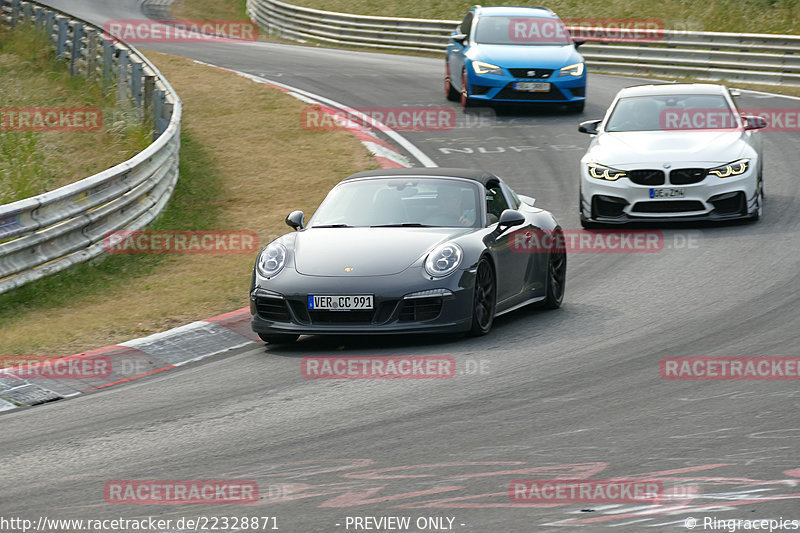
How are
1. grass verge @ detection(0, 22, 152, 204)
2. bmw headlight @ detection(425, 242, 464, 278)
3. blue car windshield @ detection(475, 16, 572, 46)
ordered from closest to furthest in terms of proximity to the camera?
bmw headlight @ detection(425, 242, 464, 278) < grass verge @ detection(0, 22, 152, 204) < blue car windshield @ detection(475, 16, 572, 46)

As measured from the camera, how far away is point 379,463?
6.45 metres

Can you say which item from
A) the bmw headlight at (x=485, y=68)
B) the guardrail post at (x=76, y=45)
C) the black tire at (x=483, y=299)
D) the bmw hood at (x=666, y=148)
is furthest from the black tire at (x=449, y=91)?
the black tire at (x=483, y=299)

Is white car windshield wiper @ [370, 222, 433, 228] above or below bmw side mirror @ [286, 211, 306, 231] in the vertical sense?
above

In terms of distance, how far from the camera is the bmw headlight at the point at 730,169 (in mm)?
14469

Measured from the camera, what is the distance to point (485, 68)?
2217cm

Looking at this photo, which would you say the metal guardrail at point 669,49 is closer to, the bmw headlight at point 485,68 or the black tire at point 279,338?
the bmw headlight at point 485,68

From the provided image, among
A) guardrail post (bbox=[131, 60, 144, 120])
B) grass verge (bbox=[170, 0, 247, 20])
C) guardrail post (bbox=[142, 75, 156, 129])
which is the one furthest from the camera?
grass verge (bbox=[170, 0, 247, 20])

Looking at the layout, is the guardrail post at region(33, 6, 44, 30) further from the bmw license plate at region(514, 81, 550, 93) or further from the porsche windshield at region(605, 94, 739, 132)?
the porsche windshield at region(605, 94, 739, 132)

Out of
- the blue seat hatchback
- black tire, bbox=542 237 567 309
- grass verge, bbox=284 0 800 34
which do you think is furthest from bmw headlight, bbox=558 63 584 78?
black tire, bbox=542 237 567 309

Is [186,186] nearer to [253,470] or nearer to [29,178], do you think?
[29,178]

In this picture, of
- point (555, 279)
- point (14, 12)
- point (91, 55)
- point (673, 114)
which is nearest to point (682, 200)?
point (673, 114)

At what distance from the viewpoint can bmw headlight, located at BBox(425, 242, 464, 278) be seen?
9.66 meters

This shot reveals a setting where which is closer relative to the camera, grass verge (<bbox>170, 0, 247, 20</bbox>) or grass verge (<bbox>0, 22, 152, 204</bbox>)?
grass verge (<bbox>0, 22, 152, 204</bbox>)

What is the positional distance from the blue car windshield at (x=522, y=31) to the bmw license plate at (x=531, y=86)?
1105 millimetres
